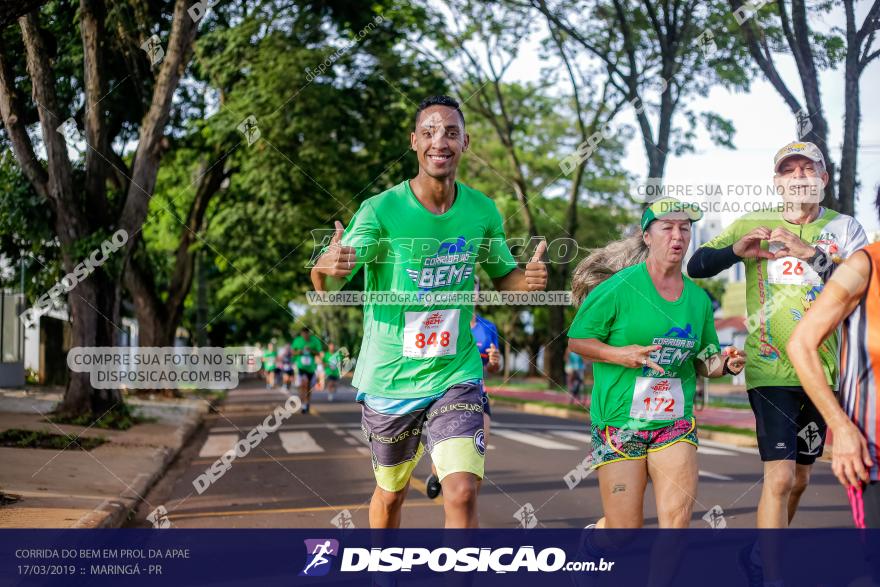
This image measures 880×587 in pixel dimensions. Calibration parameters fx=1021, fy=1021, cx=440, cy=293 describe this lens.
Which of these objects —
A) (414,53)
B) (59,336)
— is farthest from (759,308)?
(59,336)

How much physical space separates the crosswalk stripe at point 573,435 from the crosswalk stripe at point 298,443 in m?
4.38

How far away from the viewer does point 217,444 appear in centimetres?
1592

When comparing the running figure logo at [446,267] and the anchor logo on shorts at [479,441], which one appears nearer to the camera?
the anchor logo on shorts at [479,441]

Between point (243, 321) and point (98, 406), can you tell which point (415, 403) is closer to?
point (98, 406)

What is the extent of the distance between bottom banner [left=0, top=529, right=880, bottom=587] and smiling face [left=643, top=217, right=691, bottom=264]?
1332 millimetres

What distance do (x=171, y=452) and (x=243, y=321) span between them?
170 feet

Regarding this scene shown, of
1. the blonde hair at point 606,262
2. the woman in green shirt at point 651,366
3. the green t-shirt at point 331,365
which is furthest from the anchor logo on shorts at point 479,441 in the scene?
the green t-shirt at point 331,365

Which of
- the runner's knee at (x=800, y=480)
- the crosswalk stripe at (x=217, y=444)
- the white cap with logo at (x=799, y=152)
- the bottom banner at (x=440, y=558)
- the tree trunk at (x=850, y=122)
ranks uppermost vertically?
the tree trunk at (x=850, y=122)

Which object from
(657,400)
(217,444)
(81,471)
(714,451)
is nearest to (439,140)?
(657,400)

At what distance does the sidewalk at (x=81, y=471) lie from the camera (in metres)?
7.41

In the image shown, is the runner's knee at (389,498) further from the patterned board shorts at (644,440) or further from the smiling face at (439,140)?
the smiling face at (439,140)

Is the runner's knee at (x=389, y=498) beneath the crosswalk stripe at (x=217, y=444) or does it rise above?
above

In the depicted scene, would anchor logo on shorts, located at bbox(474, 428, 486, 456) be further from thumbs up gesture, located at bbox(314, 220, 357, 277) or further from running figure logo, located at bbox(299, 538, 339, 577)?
running figure logo, located at bbox(299, 538, 339, 577)

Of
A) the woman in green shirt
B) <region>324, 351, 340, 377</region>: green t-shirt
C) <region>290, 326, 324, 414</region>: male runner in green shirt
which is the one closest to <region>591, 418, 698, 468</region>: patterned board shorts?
the woman in green shirt
